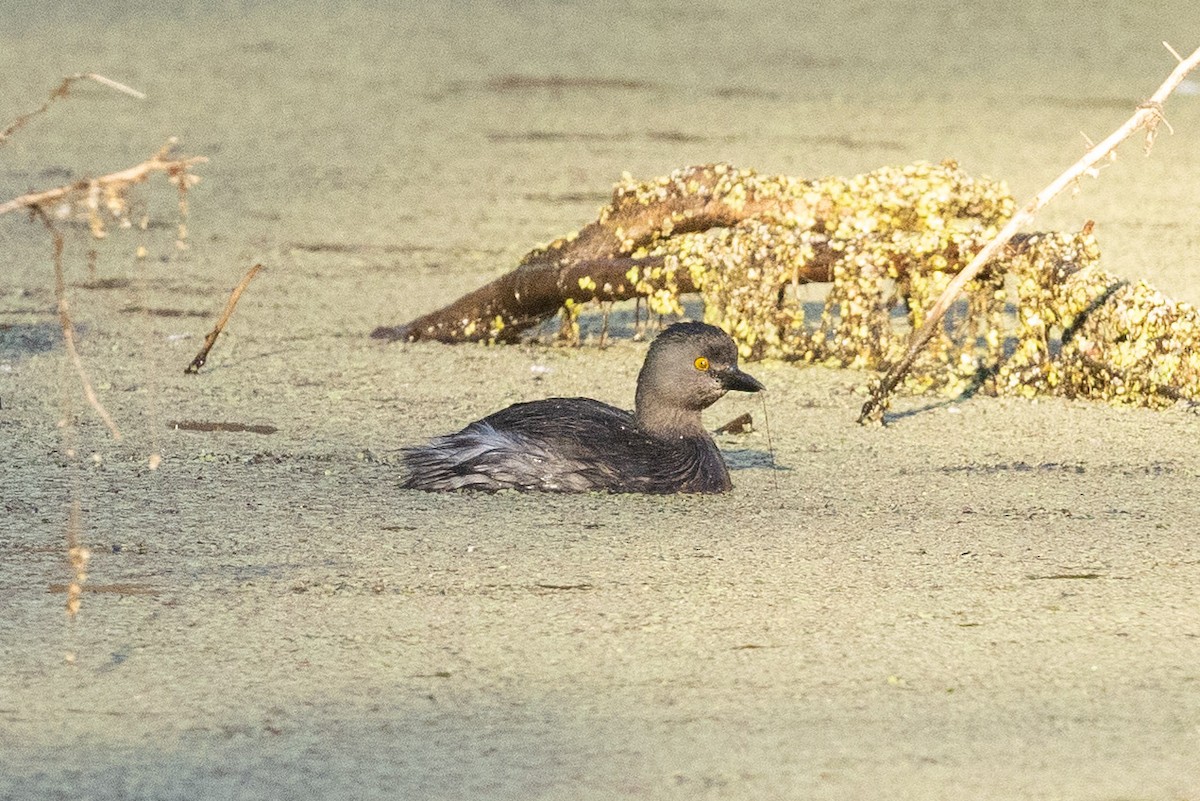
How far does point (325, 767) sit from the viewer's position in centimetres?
195

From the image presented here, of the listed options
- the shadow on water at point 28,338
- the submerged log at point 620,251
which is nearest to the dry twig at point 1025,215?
the submerged log at point 620,251

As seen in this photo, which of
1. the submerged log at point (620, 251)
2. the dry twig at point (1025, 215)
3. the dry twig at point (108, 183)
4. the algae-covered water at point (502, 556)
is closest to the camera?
the dry twig at point (108, 183)

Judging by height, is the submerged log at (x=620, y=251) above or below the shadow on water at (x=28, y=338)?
above

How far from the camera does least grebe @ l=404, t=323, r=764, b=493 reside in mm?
2867

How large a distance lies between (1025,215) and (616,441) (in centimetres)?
70

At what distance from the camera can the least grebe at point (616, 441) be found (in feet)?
9.41

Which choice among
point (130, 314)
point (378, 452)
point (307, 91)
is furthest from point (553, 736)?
point (307, 91)

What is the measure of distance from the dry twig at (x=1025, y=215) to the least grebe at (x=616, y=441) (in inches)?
14.4

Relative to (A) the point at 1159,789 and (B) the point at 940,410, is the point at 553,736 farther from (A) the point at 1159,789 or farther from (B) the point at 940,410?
(B) the point at 940,410

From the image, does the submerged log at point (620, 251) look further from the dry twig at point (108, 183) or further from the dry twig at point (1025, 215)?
the dry twig at point (108, 183)

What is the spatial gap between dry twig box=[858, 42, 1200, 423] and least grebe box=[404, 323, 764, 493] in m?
0.36

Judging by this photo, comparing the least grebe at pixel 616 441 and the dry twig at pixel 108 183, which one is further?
the least grebe at pixel 616 441

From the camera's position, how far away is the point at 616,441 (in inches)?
114

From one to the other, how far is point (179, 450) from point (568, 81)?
4.19 m
